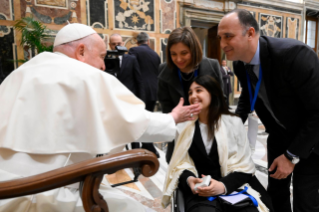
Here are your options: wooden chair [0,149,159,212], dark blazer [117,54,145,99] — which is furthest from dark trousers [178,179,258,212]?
dark blazer [117,54,145,99]

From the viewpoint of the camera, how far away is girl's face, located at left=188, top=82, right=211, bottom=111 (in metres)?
1.84

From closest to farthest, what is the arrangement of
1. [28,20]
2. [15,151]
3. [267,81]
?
[15,151]
[267,81]
[28,20]

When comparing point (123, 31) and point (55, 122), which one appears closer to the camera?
point (55, 122)

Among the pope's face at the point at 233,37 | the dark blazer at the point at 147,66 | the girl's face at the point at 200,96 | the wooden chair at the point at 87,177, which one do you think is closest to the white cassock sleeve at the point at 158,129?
the wooden chair at the point at 87,177

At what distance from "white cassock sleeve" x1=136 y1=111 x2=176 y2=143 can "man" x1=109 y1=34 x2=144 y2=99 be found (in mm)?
2381

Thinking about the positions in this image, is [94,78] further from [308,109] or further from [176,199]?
[308,109]

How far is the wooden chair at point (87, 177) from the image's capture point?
80cm

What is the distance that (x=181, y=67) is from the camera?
6.89ft

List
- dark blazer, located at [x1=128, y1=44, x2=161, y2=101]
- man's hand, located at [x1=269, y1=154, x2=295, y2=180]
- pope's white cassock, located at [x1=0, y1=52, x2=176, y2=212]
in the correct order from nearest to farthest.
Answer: pope's white cassock, located at [x1=0, y1=52, x2=176, y2=212] → man's hand, located at [x1=269, y1=154, x2=295, y2=180] → dark blazer, located at [x1=128, y1=44, x2=161, y2=101]

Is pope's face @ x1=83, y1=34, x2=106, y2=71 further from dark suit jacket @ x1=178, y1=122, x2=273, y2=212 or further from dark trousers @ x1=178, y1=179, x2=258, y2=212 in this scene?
dark trousers @ x1=178, y1=179, x2=258, y2=212

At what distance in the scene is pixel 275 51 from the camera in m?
1.51

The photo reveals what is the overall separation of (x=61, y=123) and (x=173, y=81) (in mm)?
1251

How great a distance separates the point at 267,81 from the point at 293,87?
156 mm

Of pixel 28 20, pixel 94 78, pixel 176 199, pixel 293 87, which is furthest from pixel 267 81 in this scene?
pixel 28 20
